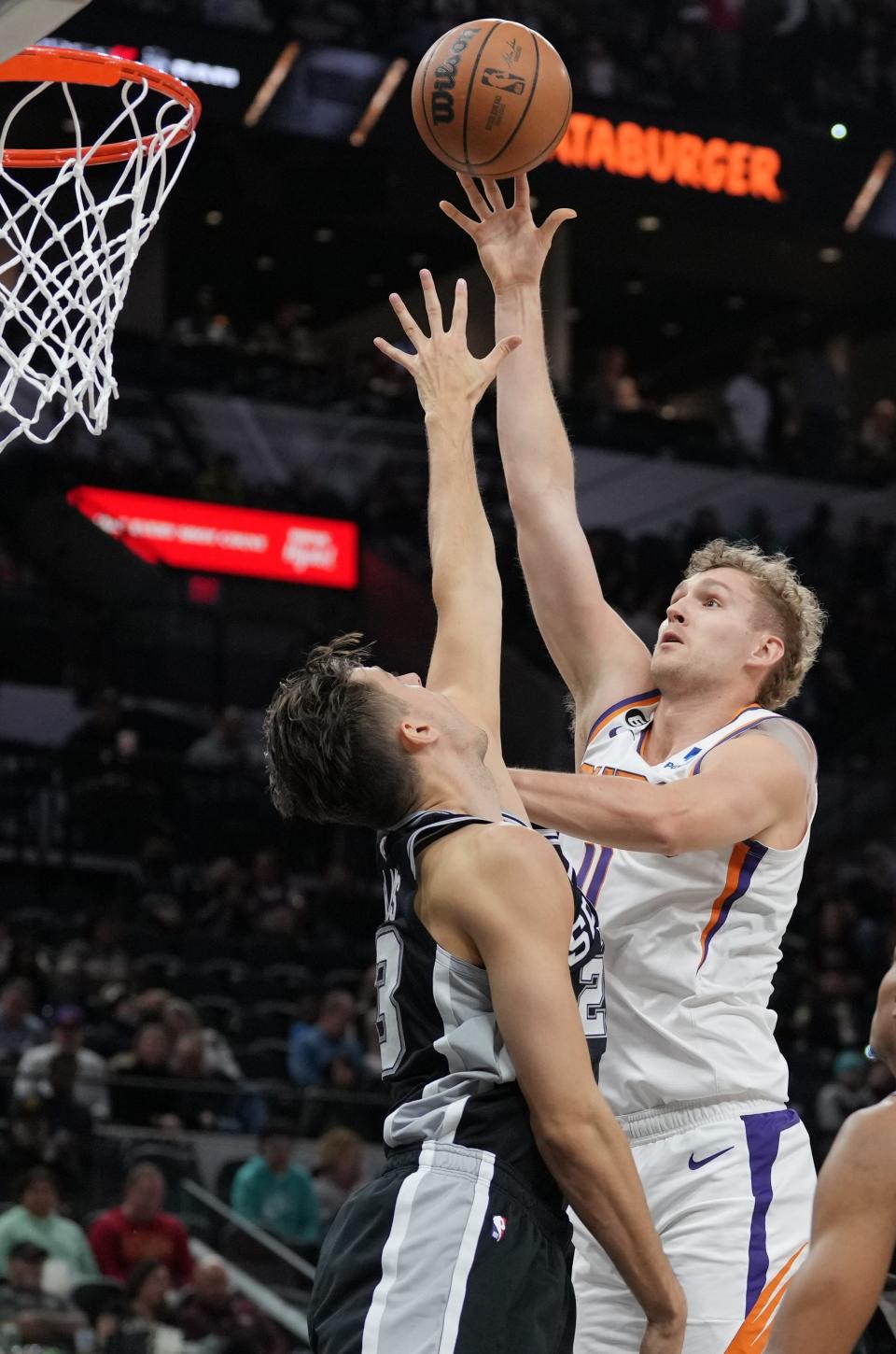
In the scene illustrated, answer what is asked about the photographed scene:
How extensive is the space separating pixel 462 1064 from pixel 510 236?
2.04m

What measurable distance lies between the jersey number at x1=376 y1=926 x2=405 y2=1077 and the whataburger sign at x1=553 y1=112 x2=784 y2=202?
14.0 m

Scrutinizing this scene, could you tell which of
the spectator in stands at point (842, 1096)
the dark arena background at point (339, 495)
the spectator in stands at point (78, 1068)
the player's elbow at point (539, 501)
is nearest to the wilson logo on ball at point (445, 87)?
the player's elbow at point (539, 501)

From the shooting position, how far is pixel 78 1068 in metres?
8.66

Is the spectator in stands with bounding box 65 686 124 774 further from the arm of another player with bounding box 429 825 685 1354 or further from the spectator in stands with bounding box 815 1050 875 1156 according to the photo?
the arm of another player with bounding box 429 825 685 1354

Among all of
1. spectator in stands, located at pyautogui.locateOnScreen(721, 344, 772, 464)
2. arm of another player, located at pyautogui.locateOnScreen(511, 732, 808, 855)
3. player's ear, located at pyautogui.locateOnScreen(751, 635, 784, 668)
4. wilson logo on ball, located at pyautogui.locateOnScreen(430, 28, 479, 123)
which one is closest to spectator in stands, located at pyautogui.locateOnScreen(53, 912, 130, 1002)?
wilson logo on ball, located at pyautogui.locateOnScreen(430, 28, 479, 123)

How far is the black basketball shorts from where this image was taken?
2.52m

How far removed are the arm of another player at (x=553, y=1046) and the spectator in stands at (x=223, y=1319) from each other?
4914 mm

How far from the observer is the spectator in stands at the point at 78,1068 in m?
8.36

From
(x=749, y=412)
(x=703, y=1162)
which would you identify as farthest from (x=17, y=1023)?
(x=749, y=412)

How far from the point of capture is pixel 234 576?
15.8 m

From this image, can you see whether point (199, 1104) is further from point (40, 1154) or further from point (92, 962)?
point (92, 962)

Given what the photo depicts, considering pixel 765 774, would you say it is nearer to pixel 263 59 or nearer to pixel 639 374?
pixel 263 59

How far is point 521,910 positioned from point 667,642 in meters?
1.18

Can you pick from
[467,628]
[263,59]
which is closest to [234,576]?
[263,59]
